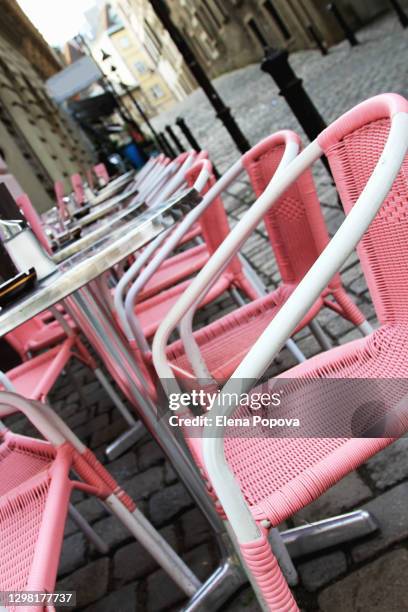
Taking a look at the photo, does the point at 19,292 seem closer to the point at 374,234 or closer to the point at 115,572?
the point at 374,234

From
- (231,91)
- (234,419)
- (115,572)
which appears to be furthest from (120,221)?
(231,91)

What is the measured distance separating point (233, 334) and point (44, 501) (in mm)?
778

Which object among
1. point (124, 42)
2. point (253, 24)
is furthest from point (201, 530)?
point (124, 42)

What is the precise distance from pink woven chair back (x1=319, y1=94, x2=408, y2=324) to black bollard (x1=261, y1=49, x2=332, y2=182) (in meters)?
2.16

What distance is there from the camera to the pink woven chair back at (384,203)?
1251mm

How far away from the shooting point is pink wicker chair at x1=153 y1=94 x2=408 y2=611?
101 centimetres

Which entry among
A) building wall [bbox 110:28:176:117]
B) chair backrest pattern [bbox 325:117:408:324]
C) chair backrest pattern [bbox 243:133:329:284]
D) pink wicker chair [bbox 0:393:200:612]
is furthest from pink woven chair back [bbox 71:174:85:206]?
building wall [bbox 110:28:176:117]

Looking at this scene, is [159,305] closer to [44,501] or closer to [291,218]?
[291,218]

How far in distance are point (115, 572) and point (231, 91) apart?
21.5 meters

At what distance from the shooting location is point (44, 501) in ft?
4.69

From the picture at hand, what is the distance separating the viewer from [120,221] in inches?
84.7

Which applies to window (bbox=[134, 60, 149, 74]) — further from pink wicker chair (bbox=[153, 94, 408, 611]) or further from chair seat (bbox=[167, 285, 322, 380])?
pink wicker chair (bbox=[153, 94, 408, 611])

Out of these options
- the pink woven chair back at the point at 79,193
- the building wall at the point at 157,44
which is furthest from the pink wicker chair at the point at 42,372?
the building wall at the point at 157,44

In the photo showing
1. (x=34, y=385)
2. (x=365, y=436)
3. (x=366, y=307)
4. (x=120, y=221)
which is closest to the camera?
(x=365, y=436)
